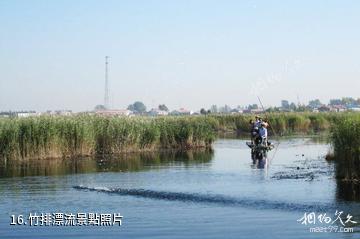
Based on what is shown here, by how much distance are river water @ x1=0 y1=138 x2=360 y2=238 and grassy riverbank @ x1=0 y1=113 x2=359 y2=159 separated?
6.44 feet

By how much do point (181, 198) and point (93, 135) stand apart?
18.4 m

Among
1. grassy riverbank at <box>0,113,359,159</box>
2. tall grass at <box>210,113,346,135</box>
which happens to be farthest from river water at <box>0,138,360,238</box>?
tall grass at <box>210,113,346,135</box>

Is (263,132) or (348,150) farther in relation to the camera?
(263,132)

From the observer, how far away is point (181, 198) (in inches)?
784

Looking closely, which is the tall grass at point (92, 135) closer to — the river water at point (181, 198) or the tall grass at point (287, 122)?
the river water at point (181, 198)

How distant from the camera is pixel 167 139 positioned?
140 feet

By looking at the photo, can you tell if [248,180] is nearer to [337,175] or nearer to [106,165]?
[337,175]

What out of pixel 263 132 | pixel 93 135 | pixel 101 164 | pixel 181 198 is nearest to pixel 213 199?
pixel 181 198

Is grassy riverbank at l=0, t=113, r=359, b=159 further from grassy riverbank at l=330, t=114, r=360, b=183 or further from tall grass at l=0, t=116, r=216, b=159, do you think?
grassy riverbank at l=330, t=114, r=360, b=183

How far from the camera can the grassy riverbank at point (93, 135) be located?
33750mm

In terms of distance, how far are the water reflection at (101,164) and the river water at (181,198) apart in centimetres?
6

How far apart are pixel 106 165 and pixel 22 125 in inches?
230

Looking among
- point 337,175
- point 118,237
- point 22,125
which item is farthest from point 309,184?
point 22,125

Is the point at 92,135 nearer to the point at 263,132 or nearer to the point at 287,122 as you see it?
the point at 263,132
